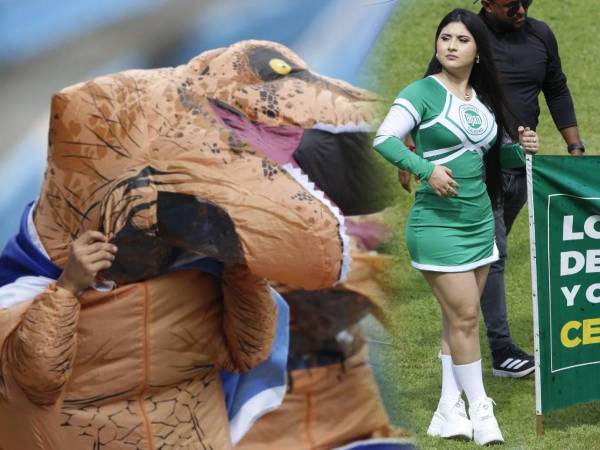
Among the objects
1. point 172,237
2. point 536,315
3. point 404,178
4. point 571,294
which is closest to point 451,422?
point 536,315

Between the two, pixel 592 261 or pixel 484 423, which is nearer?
pixel 484 423

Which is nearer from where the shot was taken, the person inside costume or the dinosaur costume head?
the dinosaur costume head

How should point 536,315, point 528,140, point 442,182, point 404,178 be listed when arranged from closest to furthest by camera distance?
point 442,182 → point 404,178 → point 528,140 → point 536,315

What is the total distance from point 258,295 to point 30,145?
0.42m

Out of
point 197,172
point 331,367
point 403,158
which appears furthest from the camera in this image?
point 403,158

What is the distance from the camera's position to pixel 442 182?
2859 mm

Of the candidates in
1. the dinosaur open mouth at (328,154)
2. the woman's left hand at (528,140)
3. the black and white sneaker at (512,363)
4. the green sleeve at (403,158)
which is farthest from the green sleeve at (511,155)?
the dinosaur open mouth at (328,154)

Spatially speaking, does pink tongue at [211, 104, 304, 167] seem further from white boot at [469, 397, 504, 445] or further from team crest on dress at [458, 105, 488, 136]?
white boot at [469, 397, 504, 445]

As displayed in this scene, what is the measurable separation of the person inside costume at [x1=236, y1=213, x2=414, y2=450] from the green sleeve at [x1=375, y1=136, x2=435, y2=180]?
42 centimetres

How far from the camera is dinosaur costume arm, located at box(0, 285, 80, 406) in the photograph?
1891 mm

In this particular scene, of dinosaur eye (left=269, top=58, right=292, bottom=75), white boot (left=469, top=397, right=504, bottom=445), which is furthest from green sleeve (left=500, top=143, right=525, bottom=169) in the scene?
dinosaur eye (left=269, top=58, right=292, bottom=75)

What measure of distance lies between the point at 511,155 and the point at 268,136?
1479mm

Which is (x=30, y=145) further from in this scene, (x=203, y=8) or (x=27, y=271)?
(x=203, y=8)

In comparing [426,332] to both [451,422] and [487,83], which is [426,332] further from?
[487,83]
